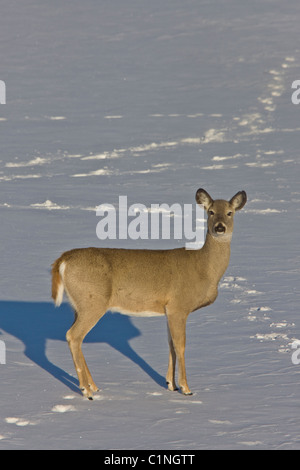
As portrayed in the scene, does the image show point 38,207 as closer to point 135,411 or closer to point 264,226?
point 264,226

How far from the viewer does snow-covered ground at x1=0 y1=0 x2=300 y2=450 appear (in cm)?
716

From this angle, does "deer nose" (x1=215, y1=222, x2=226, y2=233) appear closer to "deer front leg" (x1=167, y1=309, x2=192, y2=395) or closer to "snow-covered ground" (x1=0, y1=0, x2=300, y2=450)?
"deer front leg" (x1=167, y1=309, x2=192, y2=395)

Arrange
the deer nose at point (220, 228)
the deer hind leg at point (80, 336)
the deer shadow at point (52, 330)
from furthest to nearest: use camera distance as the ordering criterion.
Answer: the deer shadow at point (52, 330)
the deer nose at point (220, 228)
the deer hind leg at point (80, 336)

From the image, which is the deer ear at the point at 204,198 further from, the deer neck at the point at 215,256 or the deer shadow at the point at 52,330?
the deer shadow at the point at 52,330

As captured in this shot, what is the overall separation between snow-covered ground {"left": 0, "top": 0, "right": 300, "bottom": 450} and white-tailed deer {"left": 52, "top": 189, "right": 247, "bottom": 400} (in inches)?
18.4

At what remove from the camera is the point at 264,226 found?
1582 centimetres

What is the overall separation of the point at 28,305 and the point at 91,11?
24.9 m

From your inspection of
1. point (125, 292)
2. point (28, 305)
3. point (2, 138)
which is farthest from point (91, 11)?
point (125, 292)

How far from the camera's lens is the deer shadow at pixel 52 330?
853 centimetres

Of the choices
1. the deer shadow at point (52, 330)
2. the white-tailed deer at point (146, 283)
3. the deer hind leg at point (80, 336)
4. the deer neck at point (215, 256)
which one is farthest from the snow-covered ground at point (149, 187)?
the deer neck at point (215, 256)

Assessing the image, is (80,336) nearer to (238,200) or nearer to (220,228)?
(220,228)

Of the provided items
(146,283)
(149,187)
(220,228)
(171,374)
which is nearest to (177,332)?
(171,374)

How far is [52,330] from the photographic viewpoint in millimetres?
9859
